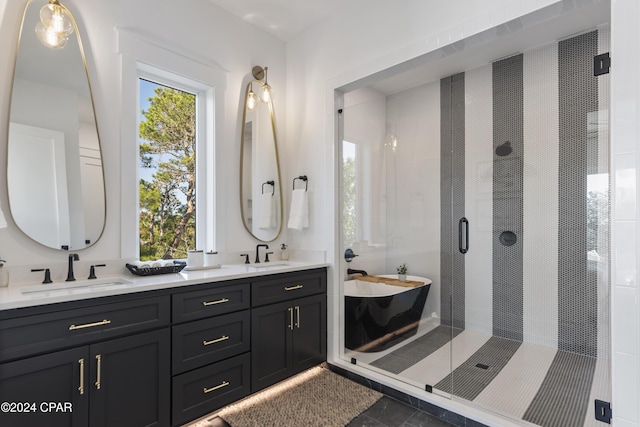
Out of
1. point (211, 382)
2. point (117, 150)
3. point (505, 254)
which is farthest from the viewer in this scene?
point (505, 254)

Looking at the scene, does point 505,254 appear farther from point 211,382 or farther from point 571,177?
point 211,382

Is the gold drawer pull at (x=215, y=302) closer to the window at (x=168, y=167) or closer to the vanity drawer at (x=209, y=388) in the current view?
the vanity drawer at (x=209, y=388)

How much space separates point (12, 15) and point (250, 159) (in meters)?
1.64

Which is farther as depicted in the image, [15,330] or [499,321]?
[499,321]

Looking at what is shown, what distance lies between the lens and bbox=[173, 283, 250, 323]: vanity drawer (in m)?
1.87

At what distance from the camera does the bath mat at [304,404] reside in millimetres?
2039

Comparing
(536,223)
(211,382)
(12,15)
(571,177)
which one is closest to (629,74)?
(571,177)

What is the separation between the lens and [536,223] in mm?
2670

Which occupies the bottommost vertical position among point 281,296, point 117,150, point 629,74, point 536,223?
point 281,296

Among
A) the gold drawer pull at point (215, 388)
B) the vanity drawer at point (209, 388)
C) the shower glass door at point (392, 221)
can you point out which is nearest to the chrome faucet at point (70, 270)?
the vanity drawer at point (209, 388)

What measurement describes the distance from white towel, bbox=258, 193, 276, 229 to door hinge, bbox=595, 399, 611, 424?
8.05ft

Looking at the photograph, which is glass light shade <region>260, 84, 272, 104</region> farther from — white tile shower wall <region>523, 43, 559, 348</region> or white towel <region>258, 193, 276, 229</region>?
white tile shower wall <region>523, 43, 559, 348</region>

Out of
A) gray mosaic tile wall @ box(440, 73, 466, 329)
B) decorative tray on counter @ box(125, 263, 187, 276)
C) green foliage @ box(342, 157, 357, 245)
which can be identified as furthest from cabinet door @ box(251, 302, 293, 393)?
gray mosaic tile wall @ box(440, 73, 466, 329)

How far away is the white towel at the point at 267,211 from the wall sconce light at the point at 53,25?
66.0 inches
